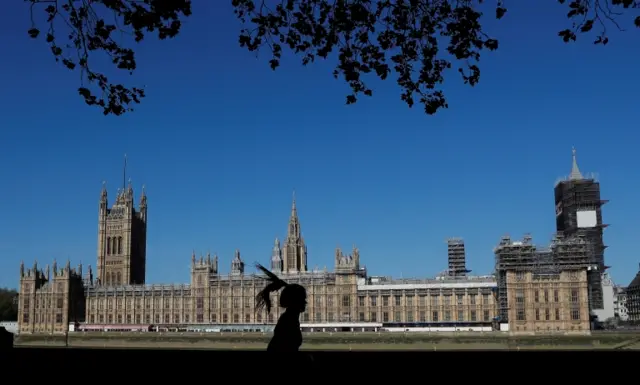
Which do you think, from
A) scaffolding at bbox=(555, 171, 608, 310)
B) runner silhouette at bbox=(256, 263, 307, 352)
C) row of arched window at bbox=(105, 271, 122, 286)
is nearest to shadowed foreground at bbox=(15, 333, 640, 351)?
row of arched window at bbox=(105, 271, 122, 286)

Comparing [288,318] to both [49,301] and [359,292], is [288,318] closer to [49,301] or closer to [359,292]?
[359,292]

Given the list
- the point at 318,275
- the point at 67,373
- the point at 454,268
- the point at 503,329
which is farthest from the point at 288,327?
the point at 454,268

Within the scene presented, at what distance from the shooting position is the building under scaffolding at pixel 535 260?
284ft

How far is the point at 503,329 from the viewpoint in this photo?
3359 inches

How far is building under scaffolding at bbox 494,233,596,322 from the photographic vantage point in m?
86.6

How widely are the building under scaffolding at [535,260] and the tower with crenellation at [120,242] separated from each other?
63506 mm

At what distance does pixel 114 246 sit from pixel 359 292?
5073 centimetres

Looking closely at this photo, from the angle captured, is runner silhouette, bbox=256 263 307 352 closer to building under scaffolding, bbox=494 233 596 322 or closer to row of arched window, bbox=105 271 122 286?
building under scaffolding, bbox=494 233 596 322

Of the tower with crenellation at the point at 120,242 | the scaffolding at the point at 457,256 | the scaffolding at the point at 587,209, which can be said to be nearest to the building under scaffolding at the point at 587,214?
the scaffolding at the point at 587,209

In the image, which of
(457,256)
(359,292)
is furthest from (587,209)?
(359,292)

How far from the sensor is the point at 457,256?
11338cm

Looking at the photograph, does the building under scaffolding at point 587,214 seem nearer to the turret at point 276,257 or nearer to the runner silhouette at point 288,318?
the turret at point 276,257

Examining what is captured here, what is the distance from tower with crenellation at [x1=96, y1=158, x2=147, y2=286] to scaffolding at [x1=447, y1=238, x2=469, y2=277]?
52.1 m

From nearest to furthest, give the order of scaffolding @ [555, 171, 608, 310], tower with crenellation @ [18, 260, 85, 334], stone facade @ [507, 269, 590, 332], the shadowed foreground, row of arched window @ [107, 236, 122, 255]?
the shadowed foreground < stone facade @ [507, 269, 590, 332] < tower with crenellation @ [18, 260, 85, 334] < scaffolding @ [555, 171, 608, 310] < row of arched window @ [107, 236, 122, 255]
